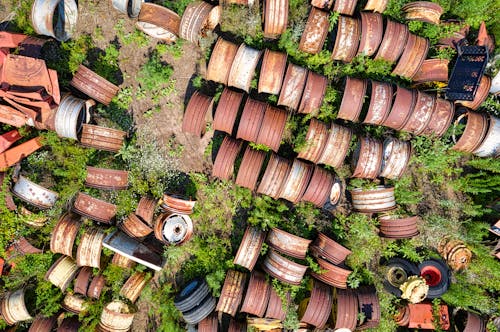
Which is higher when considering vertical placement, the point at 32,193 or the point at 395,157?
the point at 395,157

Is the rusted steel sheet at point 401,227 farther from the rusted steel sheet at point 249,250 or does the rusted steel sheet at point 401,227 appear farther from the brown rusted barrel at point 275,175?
the rusted steel sheet at point 249,250

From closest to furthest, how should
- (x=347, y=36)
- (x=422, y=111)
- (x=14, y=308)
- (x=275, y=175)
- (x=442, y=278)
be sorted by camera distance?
(x=275, y=175)
(x=347, y=36)
(x=422, y=111)
(x=14, y=308)
(x=442, y=278)

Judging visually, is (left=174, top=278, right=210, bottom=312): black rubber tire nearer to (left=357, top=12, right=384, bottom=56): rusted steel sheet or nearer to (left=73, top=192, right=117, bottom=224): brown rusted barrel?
(left=73, top=192, right=117, bottom=224): brown rusted barrel

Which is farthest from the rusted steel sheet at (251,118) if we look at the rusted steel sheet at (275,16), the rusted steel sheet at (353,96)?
the rusted steel sheet at (353,96)

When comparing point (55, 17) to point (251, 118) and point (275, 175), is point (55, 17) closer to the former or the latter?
point (251, 118)

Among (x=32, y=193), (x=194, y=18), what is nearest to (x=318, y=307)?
(x=32, y=193)

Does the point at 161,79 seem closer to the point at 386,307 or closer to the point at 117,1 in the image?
the point at 117,1

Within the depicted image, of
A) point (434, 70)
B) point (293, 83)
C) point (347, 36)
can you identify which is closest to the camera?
point (293, 83)
